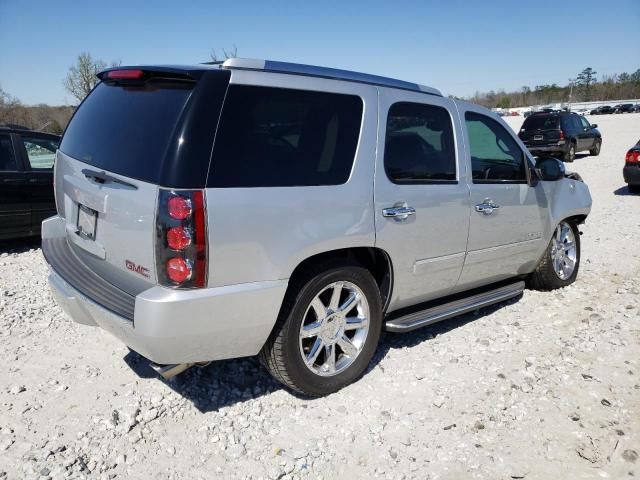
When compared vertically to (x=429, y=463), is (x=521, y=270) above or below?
above

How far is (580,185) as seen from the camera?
204 inches

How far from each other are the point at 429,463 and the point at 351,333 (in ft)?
3.26

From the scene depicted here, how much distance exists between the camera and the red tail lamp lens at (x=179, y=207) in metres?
2.33

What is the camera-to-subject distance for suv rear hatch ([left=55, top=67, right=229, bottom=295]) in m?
2.39

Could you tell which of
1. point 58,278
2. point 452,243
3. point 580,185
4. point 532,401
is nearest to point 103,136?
point 58,278

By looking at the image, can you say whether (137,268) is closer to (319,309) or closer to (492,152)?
(319,309)

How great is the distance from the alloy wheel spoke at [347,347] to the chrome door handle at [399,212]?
859mm

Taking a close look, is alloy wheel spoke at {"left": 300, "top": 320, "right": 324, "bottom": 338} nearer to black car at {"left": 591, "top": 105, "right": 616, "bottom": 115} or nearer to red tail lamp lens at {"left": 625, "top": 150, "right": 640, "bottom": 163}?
red tail lamp lens at {"left": 625, "top": 150, "right": 640, "bottom": 163}

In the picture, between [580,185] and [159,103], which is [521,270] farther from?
[159,103]

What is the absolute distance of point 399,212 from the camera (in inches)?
126

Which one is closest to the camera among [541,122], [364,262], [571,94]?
[364,262]

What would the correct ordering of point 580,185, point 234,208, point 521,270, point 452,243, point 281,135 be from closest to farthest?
1. point 234,208
2. point 281,135
3. point 452,243
4. point 521,270
5. point 580,185

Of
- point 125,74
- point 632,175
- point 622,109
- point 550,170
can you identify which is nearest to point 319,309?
point 125,74

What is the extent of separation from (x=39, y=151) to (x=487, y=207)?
6.00 metres
